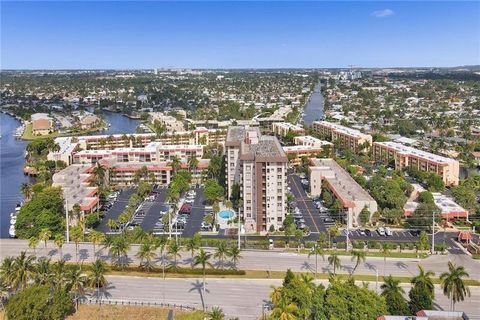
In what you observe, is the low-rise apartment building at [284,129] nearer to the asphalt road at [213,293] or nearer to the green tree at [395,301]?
the asphalt road at [213,293]

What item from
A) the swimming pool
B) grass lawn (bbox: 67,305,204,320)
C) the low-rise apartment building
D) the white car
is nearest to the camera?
grass lawn (bbox: 67,305,204,320)

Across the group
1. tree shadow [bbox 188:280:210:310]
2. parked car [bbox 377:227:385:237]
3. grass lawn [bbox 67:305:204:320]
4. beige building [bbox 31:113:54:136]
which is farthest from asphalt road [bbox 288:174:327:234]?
beige building [bbox 31:113:54:136]

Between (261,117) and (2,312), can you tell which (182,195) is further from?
(261,117)

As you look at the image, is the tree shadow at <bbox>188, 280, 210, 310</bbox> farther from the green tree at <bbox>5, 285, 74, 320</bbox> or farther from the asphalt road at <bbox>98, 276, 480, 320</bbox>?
the green tree at <bbox>5, 285, 74, 320</bbox>

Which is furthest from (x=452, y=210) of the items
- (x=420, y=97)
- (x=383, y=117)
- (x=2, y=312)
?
(x=420, y=97)

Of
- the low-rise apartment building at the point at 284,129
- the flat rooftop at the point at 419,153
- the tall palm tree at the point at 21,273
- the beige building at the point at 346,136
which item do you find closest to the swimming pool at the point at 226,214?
the tall palm tree at the point at 21,273

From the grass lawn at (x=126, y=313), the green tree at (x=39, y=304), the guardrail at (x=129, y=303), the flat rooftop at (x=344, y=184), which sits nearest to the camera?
the green tree at (x=39, y=304)

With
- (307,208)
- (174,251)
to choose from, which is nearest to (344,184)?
(307,208)

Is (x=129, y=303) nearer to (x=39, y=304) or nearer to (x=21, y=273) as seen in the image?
(x=39, y=304)
